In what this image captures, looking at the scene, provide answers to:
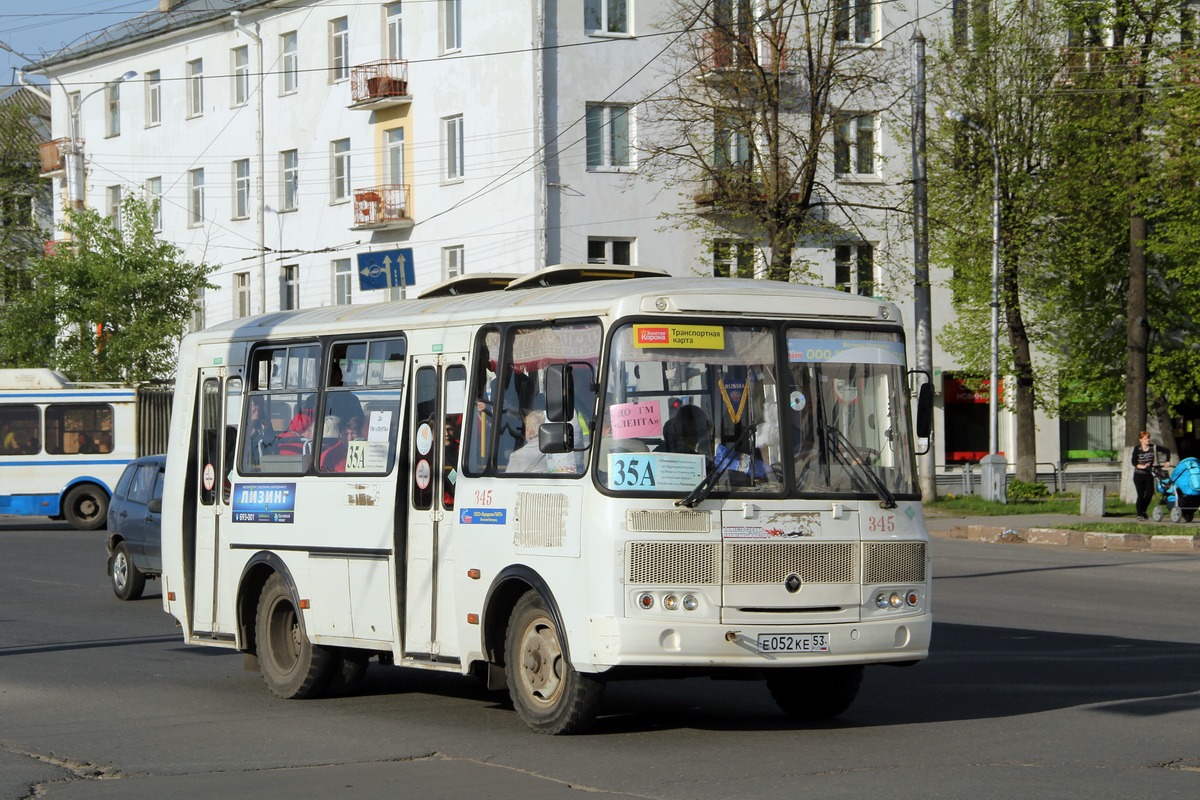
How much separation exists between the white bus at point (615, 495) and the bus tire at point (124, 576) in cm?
849

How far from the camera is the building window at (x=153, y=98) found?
56.9m

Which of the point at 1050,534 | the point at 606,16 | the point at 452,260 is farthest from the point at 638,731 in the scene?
the point at 452,260

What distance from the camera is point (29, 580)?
72.6 ft

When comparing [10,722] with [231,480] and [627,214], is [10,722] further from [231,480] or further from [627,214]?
[627,214]

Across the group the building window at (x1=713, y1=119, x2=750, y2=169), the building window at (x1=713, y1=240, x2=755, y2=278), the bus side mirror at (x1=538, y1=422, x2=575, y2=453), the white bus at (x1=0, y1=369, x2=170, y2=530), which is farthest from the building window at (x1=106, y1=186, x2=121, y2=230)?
the bus side mirror at (x1=538, y1=422, x2=575, y2=453)

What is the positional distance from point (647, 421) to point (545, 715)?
1766 millimetres

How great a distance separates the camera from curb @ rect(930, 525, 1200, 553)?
26.2 meters

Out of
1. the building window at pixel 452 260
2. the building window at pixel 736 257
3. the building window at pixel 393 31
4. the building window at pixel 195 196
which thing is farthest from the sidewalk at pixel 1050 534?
the building window at pixel 195 196

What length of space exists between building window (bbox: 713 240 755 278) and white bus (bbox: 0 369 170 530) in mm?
13967

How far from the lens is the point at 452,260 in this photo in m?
45.2

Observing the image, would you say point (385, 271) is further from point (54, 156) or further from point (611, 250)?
point (54, 156)

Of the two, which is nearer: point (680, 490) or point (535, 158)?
point (680, 490)

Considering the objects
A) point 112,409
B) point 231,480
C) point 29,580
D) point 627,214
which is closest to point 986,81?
point 627,214

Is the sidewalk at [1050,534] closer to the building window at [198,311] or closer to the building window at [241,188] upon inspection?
the building window at [241,188]
